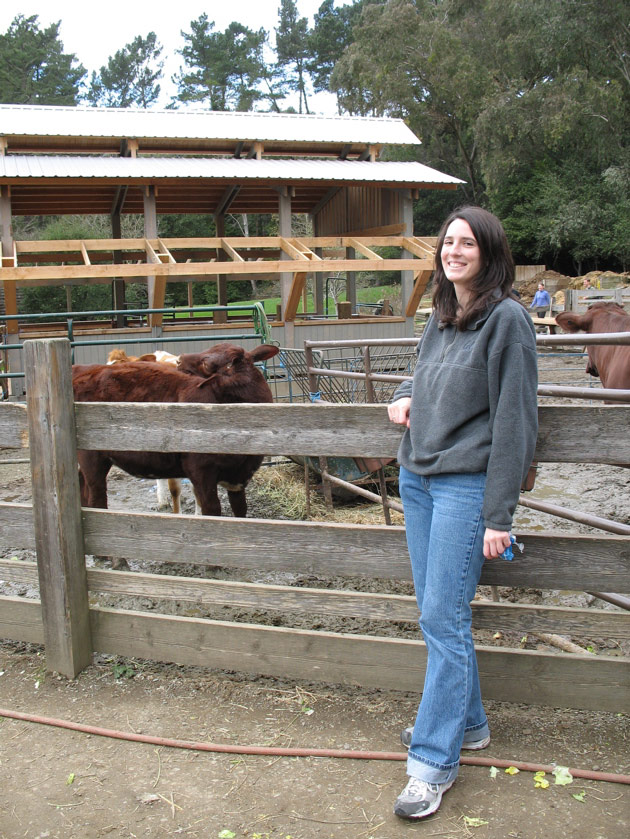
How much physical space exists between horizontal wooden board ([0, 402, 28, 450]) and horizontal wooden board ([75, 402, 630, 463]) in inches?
A: 12.9

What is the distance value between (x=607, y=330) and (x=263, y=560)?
4.19m

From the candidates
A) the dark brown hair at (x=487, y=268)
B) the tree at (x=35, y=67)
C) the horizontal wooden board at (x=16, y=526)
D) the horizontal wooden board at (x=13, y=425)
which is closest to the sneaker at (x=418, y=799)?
the dark brown hair at (x=487, y=268)

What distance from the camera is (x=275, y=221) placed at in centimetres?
4472

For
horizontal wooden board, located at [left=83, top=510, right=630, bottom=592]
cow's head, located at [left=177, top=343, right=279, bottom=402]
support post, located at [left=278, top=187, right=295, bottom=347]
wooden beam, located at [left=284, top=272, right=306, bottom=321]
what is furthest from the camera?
support post, located at [left=278, top=187, right=295, bottom=347]

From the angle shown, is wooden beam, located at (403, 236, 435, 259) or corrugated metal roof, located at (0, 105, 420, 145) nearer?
wooden beam, located at (403, 236, 435, 259)

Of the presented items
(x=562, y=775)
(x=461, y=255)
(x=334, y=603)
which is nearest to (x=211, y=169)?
(x=334, y=603)

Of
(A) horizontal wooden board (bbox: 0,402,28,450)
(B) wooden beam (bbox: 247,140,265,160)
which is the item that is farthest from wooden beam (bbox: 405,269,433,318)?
(A) horizontal wooden board (bbox: 0,402,28,450)

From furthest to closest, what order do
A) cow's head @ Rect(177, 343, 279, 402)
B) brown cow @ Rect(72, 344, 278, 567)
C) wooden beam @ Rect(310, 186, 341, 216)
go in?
1. wooden beam @ Rect(310, 186, 341, 216)
2. cow's head @ Rect(177, 343, 279, 402)
3. brown cow @ Rect(72, 344, 278, 567)

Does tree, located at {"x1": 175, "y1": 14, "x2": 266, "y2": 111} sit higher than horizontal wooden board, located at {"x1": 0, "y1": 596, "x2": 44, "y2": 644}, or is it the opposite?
tree, located at {"x1": 175, "y1": 14, "x2": 266, "y2": 111}

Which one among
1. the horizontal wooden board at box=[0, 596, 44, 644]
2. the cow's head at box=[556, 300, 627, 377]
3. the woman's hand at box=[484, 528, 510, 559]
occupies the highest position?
the cow's head at box=[556, 300, 627, 377]

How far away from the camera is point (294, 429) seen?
302cm

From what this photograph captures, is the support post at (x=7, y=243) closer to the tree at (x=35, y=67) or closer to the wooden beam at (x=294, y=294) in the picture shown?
the wooden beam at (x=294, y=294)

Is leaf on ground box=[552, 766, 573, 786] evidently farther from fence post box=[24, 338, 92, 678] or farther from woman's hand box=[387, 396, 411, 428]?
fence post box=[24, 338, 92, 678]

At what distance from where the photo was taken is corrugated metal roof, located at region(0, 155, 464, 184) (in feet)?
52.2
